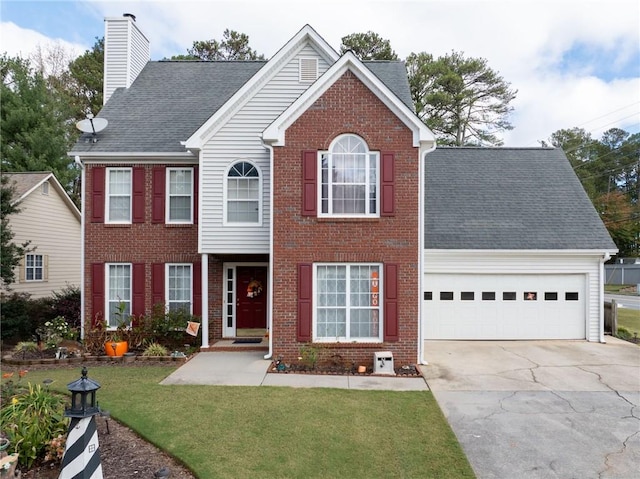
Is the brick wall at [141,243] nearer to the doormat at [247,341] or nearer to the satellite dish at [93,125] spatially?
the satellite dish at [93,125]

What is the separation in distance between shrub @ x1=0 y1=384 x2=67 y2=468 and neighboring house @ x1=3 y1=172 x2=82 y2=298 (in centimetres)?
1299

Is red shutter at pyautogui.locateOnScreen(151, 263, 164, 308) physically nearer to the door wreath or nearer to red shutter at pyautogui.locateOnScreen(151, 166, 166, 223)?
red shutter at pyautogui.locateOnScreen(151, 166, 166, 223)

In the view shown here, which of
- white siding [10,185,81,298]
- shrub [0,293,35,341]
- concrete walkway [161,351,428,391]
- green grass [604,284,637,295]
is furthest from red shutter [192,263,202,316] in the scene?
green grass [604,284,637,295]

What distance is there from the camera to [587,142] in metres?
51.1

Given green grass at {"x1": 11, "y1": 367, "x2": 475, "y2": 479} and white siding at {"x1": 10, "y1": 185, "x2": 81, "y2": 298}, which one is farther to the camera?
white siding at {"x1": 10, "y1": 185, "x2": 81, "y2": 298}

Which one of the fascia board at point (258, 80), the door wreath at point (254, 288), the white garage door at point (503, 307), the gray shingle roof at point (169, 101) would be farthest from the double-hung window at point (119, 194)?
the white garage door at point (503, 307)

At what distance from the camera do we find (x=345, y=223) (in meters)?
9.65

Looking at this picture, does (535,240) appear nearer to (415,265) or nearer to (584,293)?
(584,293)

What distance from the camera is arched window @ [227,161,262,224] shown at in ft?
36.3

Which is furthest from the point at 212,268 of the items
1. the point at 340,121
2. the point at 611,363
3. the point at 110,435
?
the point at 611,363

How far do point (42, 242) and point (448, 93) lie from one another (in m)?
25.4

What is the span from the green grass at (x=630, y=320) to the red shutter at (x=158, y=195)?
15.2 meters

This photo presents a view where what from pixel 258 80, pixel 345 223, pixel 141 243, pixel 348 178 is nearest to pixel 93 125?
pixel 141 243

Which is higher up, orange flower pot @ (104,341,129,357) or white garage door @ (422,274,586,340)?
white garage door @ (422,274,586,340)
